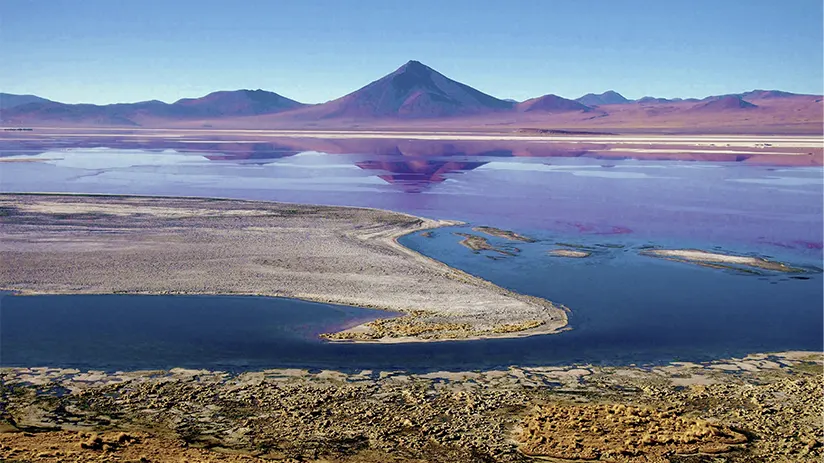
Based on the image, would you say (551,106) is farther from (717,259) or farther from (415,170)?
(717,259)

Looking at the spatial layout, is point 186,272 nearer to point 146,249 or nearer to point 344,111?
point 146,249

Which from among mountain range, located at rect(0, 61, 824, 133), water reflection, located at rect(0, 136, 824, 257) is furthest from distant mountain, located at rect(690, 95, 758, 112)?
water reflection, located at rect(0, 136, 824, 257)

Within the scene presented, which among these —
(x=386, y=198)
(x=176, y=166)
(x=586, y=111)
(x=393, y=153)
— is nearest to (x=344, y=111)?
(x=586, y=111)

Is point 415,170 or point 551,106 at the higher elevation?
point 551,106

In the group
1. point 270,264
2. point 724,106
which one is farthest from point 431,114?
point 270,264

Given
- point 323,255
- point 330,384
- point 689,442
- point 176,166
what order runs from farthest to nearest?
point 176,166, point 323,255, point 330,384, point 689,442

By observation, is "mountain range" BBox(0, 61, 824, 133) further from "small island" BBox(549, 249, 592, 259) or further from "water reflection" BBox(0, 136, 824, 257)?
"small island" BBox(549, 249, 592, 259)

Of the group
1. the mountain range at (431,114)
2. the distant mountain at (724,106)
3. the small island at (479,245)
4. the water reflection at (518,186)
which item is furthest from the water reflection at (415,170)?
the distant mountain at (724,106)

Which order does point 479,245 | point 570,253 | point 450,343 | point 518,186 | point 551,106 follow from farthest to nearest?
point 551,106, point 518,186, point 479,245, point 570,253, point 450,343
